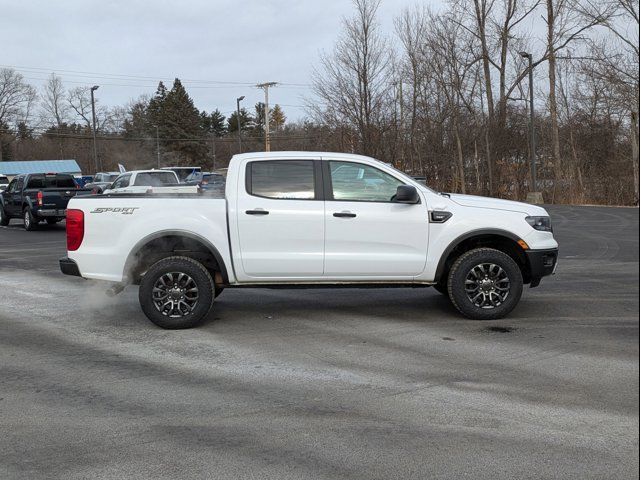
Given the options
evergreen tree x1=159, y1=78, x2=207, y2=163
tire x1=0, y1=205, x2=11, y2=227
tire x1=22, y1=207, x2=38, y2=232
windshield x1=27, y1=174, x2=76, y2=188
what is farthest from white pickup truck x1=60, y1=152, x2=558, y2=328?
evergreen tree x1=159, y1=78, x2=207, y2=163

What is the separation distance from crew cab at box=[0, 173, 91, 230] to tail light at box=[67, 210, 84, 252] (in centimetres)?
1398

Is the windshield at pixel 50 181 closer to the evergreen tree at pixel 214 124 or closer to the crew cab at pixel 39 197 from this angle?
the crew cab at pixel 39 197

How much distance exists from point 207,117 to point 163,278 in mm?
57572

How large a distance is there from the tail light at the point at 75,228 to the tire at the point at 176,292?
89 cm

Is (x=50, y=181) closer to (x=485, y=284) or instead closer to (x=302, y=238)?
(x=302, y=238)

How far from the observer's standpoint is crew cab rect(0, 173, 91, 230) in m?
20.0

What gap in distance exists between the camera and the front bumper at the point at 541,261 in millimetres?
6848

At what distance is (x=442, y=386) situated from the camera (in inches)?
191

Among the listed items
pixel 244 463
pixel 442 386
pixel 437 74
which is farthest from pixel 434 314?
pixel 437 74

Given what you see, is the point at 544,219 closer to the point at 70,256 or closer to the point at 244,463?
the point at 244,463

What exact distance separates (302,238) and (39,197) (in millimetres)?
15926

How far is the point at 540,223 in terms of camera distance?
6.99 metres

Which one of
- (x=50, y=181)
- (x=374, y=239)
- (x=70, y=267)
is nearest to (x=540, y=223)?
(x=374, y=239)

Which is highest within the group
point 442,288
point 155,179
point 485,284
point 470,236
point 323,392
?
point 155,179
